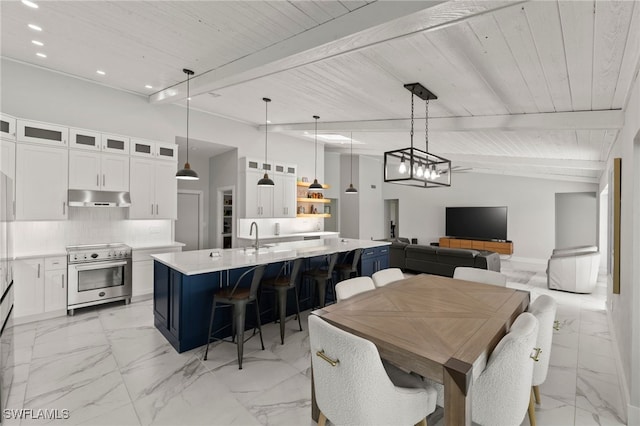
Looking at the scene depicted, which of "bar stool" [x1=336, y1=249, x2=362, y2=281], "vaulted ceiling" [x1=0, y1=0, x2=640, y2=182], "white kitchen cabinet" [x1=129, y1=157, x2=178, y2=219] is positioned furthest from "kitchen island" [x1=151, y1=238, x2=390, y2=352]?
"vaulted ceiling" [x1=0, y1=0, x2=640, y2=182]

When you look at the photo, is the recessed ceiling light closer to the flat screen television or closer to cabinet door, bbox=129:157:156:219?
cabinet door, bbox=129:157:156:219

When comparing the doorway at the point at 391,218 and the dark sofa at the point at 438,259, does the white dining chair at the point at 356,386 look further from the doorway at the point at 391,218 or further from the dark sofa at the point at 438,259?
the doorway at the point at 391,218

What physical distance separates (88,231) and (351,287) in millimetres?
4285

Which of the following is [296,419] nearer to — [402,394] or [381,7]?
[402,394]

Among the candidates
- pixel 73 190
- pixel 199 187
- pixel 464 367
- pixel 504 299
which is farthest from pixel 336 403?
pixel 199 187

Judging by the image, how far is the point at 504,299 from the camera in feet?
8.24

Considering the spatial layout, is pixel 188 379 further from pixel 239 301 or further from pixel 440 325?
pixel 440 325

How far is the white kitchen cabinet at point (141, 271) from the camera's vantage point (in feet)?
14.9

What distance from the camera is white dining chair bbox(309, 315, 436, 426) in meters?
1.46

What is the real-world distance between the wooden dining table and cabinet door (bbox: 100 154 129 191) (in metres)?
4.04

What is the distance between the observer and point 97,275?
4.23 meters

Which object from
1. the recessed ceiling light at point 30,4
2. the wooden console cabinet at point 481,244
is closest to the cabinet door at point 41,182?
the recessed ceiling light at point 30,4

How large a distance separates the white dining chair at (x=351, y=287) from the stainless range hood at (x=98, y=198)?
3.76m

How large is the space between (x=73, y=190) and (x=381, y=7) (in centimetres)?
452
